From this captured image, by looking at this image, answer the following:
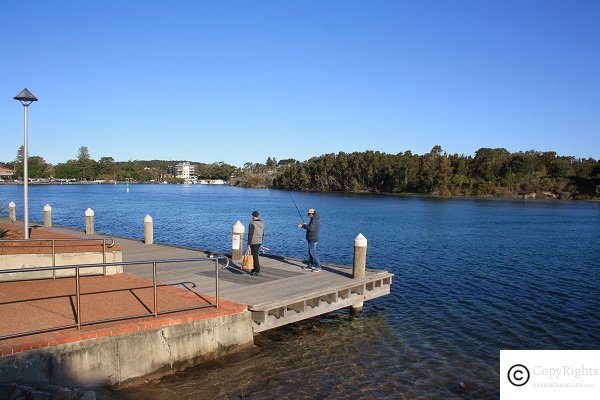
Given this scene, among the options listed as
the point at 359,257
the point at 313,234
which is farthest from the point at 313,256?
the point at 359,257

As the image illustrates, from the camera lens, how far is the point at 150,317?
28.2 ft

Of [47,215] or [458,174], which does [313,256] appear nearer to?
[47,215]

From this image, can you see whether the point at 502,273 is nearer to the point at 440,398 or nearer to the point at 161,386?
the point at 440,398

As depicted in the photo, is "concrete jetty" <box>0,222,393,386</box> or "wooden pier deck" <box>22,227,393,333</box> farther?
"wooden pier deck" <box>22,227,393,333</box>

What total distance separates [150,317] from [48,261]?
472 centimetres

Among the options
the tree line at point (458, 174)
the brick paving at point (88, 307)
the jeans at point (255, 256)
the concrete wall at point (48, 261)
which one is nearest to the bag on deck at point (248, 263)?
the jeans at point (255, 256)

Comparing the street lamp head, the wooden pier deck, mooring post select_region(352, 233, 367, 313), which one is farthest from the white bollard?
the street lamp head

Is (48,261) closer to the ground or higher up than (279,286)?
higher up

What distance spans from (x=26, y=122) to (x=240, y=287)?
395 inches

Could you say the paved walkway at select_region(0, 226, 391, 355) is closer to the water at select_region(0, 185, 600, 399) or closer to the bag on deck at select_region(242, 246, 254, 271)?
the bag on deck at select_region(242, 246, 254, 271)

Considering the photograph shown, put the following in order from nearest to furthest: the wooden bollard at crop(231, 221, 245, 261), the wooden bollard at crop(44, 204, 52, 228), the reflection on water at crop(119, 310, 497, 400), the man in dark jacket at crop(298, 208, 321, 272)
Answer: the reflection on water at crop(119, 310, 497, 400), the man in dark jacket at crop(298, 208, 321, 272), the wooden bollard at crop(231, 221, 245, 261), the wooden bollard at crop(44, 204, 52, 228)

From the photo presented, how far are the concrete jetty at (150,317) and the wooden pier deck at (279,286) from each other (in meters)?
0.02

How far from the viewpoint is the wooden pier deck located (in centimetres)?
1058

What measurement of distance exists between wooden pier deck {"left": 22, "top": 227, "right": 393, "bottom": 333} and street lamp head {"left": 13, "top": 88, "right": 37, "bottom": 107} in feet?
19.5
